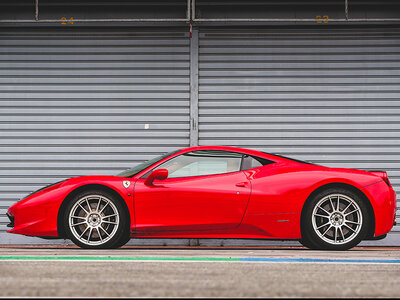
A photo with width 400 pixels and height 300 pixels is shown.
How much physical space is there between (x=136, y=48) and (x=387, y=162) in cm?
459

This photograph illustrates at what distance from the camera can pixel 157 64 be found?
378 inches

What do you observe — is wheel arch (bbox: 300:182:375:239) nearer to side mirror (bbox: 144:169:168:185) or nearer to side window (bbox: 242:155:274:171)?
side window (bbox: 242:155:274:171)

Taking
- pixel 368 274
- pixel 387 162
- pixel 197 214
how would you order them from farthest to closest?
pixel 387 162, pixel 197 214, pixel 368 274

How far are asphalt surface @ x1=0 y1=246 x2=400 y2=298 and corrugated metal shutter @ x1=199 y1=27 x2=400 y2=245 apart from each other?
13.8 feet

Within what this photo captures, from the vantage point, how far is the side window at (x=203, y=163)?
631cm

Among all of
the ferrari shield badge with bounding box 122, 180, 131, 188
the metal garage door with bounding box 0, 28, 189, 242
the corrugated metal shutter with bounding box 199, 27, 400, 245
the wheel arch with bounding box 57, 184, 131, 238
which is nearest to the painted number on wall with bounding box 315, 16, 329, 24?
the corrugated metal shutter with bounding box 199, 27, 400, 245

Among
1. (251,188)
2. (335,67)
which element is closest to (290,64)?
(335,67)

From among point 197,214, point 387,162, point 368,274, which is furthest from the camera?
point 387,162

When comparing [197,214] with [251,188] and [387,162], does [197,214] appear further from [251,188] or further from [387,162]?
[387,162]

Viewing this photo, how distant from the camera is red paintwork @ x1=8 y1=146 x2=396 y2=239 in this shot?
6.08m

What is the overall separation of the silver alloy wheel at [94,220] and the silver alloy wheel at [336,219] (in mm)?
2170

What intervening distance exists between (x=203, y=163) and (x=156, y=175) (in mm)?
704

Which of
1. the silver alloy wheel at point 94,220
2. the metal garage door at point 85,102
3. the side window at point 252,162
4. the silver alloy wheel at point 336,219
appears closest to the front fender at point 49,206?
the silver alloy wheel at point 94,220

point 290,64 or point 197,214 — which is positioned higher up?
point 290,64
